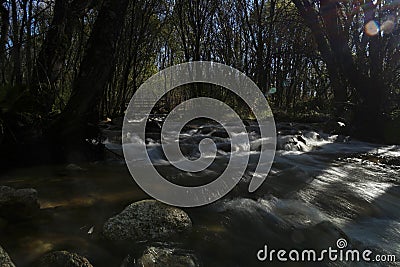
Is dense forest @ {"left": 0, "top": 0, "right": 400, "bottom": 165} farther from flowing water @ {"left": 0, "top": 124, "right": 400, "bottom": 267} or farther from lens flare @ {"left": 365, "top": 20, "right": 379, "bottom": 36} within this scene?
flowing water @ {"left": 0, "top": 124, "right": 400, "bottom": 267}

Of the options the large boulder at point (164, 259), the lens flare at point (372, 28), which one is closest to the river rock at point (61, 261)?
the large boulder at point (164, 259)

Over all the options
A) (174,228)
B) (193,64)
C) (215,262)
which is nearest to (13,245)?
(174,228)

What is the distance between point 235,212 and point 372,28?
10.4 metres

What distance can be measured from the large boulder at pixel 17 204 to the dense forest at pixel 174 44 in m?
1.72

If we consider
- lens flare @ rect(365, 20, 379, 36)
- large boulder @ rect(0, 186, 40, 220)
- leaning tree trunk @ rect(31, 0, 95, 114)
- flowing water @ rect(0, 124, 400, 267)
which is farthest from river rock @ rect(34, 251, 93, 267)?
lens flare @ rect(365, 20, 379, 36)

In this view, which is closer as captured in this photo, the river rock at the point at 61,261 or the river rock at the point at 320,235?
the river rock at the point at 61,261

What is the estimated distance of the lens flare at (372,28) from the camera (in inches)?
424

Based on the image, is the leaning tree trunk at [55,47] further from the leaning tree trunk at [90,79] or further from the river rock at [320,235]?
the river rock at [320,235]

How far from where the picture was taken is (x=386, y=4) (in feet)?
37.2

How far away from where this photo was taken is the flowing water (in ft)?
8.48

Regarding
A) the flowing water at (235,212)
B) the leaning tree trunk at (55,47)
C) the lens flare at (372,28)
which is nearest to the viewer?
the flowing water at (235,212)

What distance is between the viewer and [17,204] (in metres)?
3.00

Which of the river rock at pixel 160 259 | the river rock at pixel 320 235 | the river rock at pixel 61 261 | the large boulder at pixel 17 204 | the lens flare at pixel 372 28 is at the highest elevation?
the lens flare at pixel 372 28

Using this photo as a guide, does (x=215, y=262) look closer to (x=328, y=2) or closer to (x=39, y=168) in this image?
(x=39, y=168)
